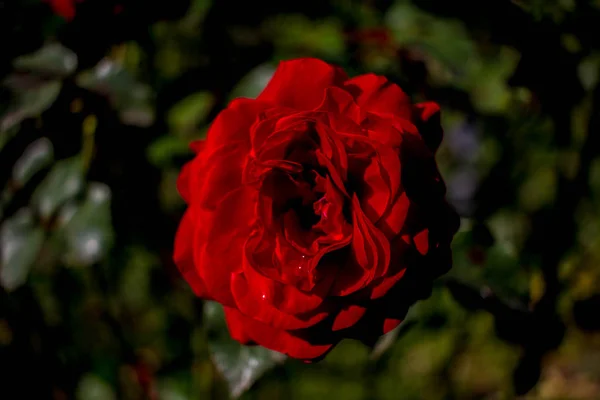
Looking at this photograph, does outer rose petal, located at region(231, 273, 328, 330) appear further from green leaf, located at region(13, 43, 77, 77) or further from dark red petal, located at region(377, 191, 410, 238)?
green leaf, located at region(13, 43, 77, 77)

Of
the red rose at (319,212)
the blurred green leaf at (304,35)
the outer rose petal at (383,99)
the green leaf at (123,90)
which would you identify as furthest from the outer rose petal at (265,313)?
the blurred green leaf at (304,35)

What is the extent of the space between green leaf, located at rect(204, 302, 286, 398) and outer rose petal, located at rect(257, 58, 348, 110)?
1.07 feet

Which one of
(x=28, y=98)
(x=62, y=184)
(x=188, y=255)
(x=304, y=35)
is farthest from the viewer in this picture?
(x=304, y=35)

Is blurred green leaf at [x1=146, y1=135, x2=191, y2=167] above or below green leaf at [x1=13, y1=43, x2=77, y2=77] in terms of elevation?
below

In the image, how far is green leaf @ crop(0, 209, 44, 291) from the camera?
96 cm

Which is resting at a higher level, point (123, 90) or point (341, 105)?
point (341, 105)

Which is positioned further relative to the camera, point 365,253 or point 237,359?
point 237,359

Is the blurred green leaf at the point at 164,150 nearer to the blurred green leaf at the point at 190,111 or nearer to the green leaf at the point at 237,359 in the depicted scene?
the blurred green leaf at the point at 190,111

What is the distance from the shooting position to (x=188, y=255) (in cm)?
69

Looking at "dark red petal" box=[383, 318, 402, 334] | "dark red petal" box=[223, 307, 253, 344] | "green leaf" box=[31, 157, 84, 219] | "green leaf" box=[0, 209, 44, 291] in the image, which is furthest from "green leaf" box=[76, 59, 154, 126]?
"dark red petal" box=[383, 318, 402, 334]

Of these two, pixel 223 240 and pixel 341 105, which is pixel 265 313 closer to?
pixel 223 240

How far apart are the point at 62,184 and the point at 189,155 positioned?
0.68 feet

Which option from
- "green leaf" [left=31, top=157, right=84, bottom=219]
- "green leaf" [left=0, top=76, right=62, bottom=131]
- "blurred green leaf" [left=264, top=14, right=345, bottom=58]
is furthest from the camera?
"blurred green leaf" [left=264, top=14, right=345, bottom=58]

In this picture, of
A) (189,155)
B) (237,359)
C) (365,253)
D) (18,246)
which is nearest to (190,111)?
(189,155)
